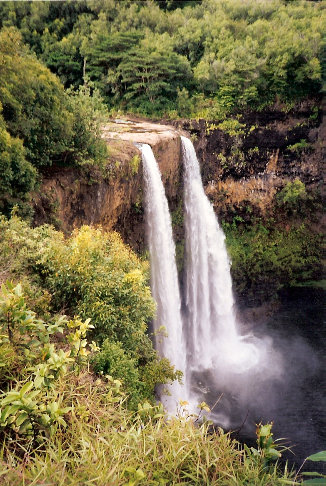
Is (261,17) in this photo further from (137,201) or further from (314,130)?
(137,201)

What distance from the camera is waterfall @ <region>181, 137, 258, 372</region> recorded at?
14.0 m

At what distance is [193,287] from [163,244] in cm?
366

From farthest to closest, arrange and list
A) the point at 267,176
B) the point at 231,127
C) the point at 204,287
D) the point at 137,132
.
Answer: the point at 267,176
the point at 231,127
the point at 204,287
the point at 137,132

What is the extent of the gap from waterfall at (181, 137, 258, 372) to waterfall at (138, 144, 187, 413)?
7.96 feet

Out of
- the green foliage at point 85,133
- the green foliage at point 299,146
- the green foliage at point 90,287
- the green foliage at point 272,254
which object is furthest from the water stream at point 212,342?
the green foliage at point 299,146

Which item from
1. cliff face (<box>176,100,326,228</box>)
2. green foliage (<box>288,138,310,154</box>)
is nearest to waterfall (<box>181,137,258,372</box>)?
cliff face (<box>176,100,326,228</box>)

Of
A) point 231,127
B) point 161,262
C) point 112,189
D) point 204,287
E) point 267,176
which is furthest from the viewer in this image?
point 267,176

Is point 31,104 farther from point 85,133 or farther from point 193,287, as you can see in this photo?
point 193,287

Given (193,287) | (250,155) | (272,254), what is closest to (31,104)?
(193,287)

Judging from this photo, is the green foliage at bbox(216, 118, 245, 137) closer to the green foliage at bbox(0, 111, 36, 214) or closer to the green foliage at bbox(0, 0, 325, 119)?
the green foliage at bbox(0, 0, 325, 119)

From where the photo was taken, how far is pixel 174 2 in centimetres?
2309

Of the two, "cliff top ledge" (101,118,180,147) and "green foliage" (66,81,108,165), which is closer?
"green foliage" (66,81,108,165)

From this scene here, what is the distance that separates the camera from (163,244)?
1166 centimetres

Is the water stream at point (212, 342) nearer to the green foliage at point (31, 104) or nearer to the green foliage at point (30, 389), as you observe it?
the green foliage at point (31, 104)
